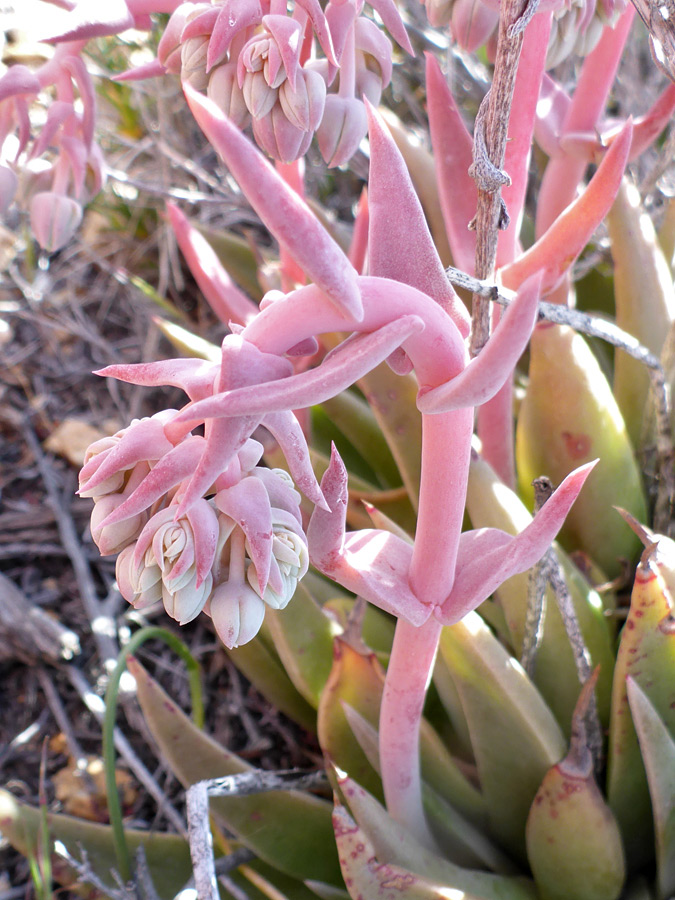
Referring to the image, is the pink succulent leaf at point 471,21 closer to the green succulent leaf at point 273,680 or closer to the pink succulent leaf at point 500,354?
the pink succulent leaf at point 500,354

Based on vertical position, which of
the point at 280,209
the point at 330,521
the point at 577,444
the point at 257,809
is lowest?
the point at 257,809

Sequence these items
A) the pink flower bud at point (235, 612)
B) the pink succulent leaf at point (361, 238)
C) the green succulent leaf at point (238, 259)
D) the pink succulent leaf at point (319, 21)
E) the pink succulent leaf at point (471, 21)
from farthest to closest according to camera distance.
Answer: the green succulent leaf at point (238, 259) < the pink succulent leaf at point (361, 238) < the pink succulent leaf at point (471, 21) < the pink succulent leaf at point (319, 21) < the pink flower bud at point (235, 612)

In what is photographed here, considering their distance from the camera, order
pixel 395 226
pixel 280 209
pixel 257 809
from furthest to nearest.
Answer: pixel 257 809
pixel 395 226
pixel 280 209

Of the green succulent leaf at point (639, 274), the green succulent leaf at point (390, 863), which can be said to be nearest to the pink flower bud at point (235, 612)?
the green succulent leaf at point (390, 863)

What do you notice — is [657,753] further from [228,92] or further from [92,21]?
[92,21]

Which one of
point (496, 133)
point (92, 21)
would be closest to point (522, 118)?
point (496, 133)

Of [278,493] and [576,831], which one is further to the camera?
[576,831]

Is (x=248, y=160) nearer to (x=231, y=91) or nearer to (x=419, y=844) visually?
(x=231, y=91)
